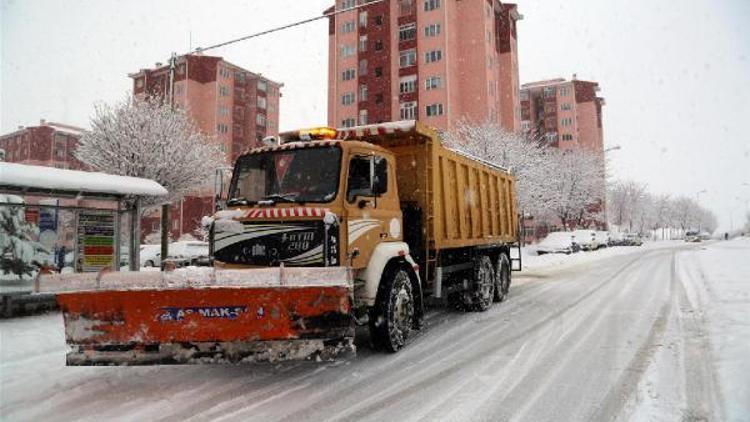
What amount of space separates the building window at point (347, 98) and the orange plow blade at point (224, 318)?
49.4 meters

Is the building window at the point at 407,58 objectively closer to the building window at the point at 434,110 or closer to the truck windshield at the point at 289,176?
the building window at the point at 434,110

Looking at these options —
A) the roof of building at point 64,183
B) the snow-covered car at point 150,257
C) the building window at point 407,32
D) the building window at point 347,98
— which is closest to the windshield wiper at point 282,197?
the roof of building at point 64,183

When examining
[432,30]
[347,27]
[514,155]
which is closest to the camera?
[514,155]

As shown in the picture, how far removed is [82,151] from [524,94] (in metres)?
76.8

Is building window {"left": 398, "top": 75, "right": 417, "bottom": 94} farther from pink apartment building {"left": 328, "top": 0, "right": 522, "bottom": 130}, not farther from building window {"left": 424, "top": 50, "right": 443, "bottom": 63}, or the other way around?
building window {"left": 424, "top": 50, "right": 443, "bottom": 63}

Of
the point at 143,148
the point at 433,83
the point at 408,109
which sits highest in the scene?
the point at 433,83

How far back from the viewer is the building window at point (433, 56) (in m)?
47.7

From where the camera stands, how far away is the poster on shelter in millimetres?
10008

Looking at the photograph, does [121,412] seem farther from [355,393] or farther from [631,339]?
[631,339]

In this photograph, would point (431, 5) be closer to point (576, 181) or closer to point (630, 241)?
point (576, 181)

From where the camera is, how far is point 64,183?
867 cm

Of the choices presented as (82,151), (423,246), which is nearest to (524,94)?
(82,151)

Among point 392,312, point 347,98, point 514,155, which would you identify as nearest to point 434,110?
point 347,98

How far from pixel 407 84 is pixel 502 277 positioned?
40.9 meters
